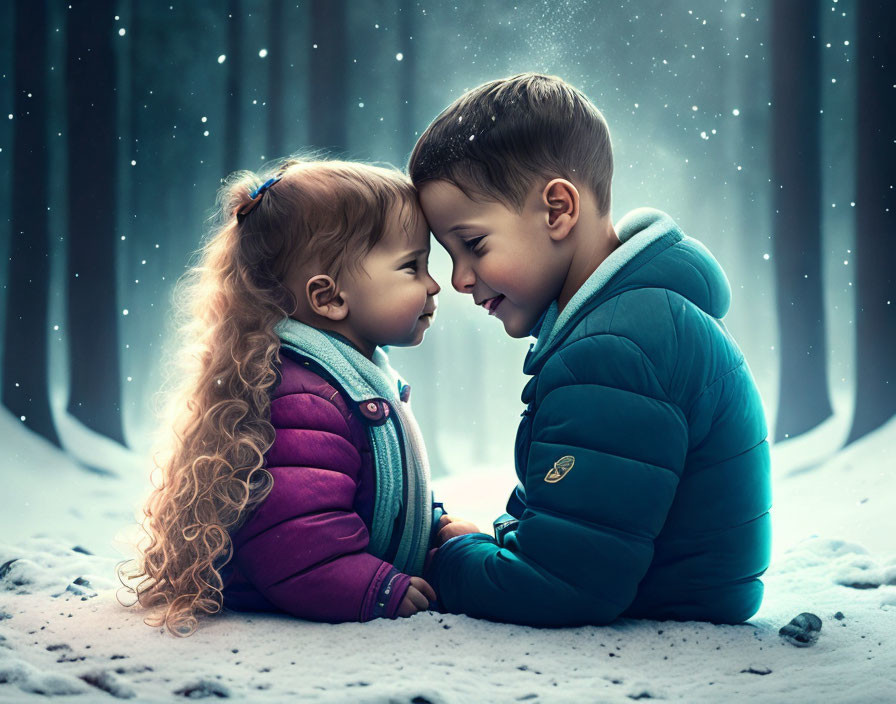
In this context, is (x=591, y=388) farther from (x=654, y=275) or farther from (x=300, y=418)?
(x=300, y=418)

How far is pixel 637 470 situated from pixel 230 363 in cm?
54

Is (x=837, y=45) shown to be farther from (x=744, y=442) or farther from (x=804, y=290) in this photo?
(x=744, y=442)

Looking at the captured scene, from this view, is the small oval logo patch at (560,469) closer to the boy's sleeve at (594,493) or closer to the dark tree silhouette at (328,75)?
the boy's sleeve at (594,493)

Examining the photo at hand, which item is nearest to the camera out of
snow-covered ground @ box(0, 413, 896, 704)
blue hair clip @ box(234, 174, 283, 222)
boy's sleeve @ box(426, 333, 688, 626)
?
snow-covered ground @ box(0, 413, 896, 704)

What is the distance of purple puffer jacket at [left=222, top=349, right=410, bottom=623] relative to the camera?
0.97 m

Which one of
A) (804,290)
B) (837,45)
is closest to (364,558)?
(804,290)

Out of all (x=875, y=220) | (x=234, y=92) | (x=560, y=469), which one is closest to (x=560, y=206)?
(x=560, y=469)

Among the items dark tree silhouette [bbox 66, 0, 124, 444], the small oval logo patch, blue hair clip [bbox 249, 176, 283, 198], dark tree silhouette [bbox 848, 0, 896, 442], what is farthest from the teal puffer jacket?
dark tree silhouette [bbox 66, 0, 124, 444]

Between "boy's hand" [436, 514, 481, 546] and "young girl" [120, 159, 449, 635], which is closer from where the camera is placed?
"young girl" [120, 159, 449, 635]

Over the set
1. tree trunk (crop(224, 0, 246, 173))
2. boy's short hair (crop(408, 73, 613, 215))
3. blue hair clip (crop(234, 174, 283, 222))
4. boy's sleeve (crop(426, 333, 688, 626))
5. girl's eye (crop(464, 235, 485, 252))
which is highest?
tree trunk (crop(224, 0, 246, 173))

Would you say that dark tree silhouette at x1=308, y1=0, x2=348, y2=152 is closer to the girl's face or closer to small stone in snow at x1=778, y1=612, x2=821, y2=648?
the girl's face

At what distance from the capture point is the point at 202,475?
105 cm

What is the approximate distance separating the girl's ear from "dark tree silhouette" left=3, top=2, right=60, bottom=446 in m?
1.36

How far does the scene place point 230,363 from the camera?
108 centimetres
